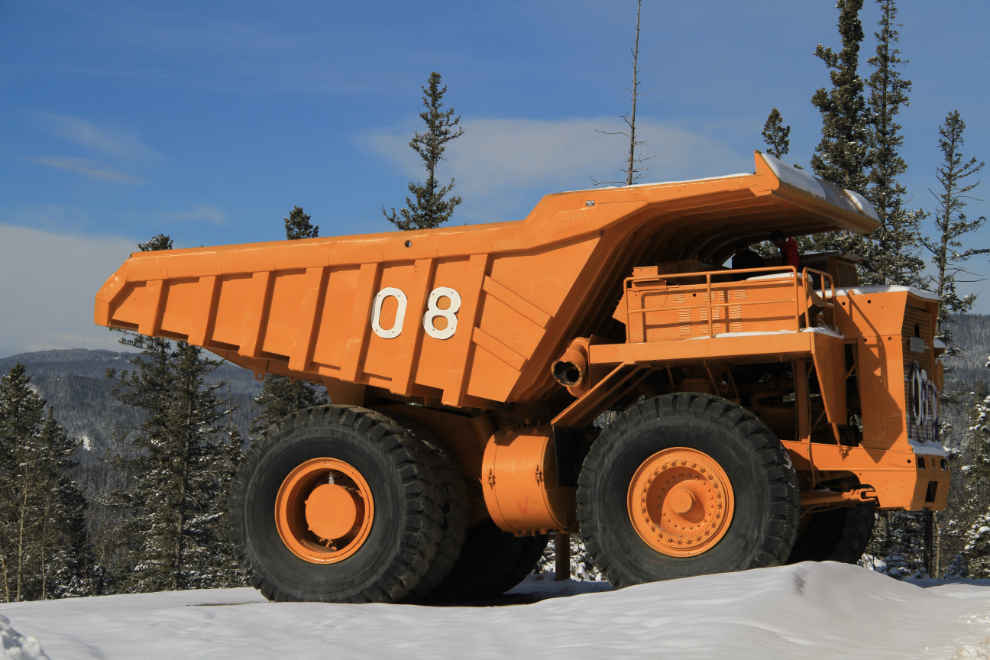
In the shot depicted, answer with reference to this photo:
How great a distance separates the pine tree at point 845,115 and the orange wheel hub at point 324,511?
24.4m

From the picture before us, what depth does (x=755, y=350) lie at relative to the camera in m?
8.84

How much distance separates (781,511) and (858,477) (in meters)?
1.04

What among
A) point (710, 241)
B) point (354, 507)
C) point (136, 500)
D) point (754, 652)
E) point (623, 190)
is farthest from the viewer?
point (136, 500)

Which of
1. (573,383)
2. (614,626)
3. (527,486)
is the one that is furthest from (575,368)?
(614,626)

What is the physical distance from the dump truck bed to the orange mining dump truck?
24 mm

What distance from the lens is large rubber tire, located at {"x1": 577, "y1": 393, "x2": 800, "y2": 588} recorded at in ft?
27.9

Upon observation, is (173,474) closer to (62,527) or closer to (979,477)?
(62,527)

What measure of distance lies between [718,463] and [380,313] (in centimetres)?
392

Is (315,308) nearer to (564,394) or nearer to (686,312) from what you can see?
(564,394)

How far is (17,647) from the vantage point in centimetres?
498

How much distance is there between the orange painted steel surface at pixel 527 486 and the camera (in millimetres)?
9945

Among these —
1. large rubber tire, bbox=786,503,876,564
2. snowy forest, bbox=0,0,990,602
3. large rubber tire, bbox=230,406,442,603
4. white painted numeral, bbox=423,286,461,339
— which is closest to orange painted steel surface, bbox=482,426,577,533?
large rubber tire, bbox=230,406,442,603

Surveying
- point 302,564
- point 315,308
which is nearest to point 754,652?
point 302,564

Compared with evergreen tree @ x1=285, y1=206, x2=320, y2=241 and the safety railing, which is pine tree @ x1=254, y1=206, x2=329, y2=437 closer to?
evergreen tree @ x1=285, y1=206, x2=320, y2=241
